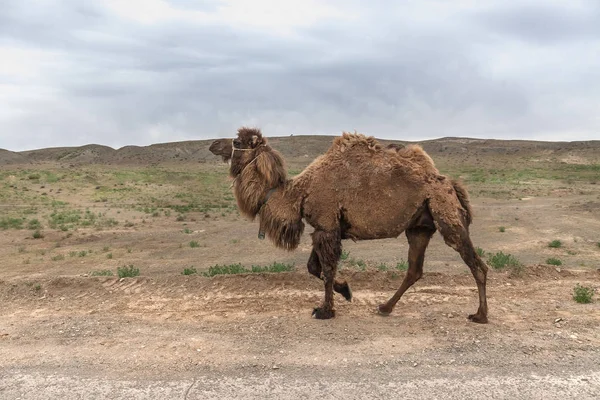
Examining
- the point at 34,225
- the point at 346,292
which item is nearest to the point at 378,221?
the point at 346,292

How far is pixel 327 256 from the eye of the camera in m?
6.47

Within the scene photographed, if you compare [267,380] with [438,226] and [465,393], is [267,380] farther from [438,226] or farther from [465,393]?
[438,226]

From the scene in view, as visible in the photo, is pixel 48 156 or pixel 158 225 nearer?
pixel 158 225

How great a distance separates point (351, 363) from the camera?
495 centimetres

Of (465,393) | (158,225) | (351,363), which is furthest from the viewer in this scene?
(158,225)

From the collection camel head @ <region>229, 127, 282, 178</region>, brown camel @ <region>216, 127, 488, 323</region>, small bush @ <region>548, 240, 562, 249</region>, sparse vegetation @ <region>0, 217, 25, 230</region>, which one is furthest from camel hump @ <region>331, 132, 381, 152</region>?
sparse vegetation @ <region>0, 217, 25, 230</region>

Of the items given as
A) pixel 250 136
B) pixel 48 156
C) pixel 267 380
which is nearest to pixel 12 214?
pixel 250 136

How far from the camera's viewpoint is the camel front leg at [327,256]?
645cm

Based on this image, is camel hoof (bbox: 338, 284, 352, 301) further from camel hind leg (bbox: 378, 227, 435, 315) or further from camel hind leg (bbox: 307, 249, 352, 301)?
camel hind leg (bbox: 378, 227, 435, 315)

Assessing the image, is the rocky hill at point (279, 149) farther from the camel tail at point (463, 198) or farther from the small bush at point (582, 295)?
the camel tail at point (463, 198)

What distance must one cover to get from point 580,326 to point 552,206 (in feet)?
75.9

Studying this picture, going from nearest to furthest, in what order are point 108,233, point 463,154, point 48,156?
1. point 108,233
2. point 463,154
3. point 48,156

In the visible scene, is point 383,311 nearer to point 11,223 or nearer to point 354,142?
point 354,142

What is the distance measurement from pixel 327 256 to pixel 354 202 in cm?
84
